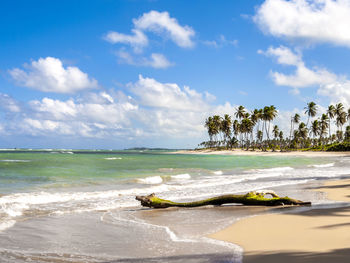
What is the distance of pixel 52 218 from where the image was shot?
1049 centimetres

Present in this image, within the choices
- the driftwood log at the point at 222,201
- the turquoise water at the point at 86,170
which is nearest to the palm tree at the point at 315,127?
the turquoise water at the point at 86,170

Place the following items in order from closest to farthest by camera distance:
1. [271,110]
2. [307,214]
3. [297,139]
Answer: [307,214], [271,110], [297,139]

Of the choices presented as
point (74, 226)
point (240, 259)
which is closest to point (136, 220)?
point (74, 226)

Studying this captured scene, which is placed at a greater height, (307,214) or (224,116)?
(224,116)

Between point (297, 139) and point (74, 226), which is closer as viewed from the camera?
point (74, 226)

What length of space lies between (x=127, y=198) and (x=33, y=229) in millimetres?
6607

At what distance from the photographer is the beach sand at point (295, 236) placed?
19.1 feet

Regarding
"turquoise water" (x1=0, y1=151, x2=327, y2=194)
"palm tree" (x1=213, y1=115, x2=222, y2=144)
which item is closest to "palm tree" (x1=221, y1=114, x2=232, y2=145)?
"palm tree" (x1=213, y1=115, x2=222, y2=144)

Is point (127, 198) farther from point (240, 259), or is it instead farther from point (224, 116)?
point (224, 116)

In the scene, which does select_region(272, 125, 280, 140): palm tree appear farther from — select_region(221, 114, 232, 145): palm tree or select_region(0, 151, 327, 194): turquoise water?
select_region(0, 151, 327, 194): turquoise water

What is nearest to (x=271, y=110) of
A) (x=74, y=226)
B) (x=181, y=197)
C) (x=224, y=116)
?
(x=224, y=116)

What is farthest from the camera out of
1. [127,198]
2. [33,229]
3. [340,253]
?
[127,198]

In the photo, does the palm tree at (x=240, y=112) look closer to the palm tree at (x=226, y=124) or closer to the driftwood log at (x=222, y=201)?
the palm tree at (x=226, y=124)

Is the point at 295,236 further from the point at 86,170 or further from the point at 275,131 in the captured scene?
the point at 275,131
